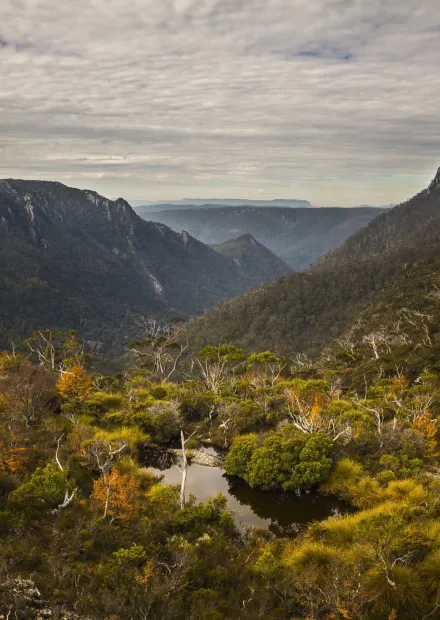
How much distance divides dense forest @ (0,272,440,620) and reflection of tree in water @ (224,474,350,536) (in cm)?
62

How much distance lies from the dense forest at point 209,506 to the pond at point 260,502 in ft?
2.19

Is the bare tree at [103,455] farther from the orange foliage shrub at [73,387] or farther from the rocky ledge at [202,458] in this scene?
the orange foliage shrub at [73,387]

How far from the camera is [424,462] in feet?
101

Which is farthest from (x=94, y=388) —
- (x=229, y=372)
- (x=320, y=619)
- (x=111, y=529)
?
(x=320, y=619)

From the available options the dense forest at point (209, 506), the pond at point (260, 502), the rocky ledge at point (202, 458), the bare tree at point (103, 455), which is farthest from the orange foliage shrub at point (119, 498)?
the rocky ledge at point (202, 458)

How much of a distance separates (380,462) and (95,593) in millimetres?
20722

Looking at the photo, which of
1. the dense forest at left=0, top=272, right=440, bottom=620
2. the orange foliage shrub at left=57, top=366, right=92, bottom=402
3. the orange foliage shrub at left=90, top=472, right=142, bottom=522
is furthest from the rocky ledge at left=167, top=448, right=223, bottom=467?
the orange foliage shrub at left=57, top=366, right=92, bottom=402

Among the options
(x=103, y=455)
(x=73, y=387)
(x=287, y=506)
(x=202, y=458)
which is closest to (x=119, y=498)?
(x=103, y=455)

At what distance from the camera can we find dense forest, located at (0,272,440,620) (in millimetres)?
16266

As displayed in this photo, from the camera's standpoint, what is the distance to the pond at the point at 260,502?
82.5 ft

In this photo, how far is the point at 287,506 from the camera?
26797 mm

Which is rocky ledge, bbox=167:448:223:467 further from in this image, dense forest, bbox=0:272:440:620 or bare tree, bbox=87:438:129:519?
bare tree, bbox=87:438:129:519

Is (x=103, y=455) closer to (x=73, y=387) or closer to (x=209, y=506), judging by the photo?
(x=209, y=506)

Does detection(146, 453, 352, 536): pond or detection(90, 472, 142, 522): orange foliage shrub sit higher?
detection(90, 472, 142, 522): orange foliage shrub
